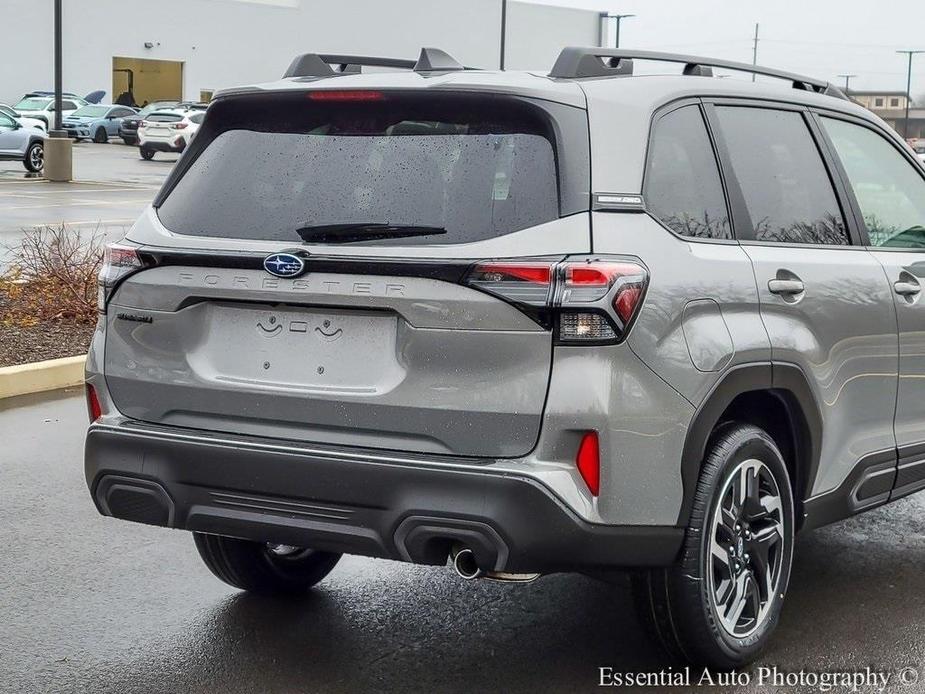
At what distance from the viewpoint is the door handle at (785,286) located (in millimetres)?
4373

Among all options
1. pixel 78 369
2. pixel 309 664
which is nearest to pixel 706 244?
pixel 309 664

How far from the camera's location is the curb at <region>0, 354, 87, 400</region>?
8680 mm

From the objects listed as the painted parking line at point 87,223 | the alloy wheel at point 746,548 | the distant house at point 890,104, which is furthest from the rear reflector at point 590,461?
the distant house at point 890,104

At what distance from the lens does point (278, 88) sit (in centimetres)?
428

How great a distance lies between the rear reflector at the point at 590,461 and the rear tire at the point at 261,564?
1.52 m

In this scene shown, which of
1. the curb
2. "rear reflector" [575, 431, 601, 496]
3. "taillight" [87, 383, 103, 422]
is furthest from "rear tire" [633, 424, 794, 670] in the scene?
the curb

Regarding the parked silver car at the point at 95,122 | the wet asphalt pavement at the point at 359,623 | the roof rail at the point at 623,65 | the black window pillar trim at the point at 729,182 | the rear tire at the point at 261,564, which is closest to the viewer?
the roof rail at the point at 623,65

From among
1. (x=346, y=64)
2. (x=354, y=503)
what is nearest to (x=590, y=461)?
(x=354, y=503)

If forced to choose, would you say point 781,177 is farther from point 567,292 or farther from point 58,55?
point 58,55

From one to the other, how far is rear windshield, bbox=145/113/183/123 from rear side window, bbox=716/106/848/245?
38275mm

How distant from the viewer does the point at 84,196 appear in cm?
2588

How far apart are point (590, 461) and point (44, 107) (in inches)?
2031

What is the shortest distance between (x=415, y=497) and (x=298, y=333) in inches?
23.4

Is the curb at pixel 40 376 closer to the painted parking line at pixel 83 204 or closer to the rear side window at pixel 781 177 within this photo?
the rear side window at pixel 781 177
